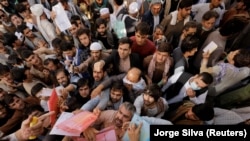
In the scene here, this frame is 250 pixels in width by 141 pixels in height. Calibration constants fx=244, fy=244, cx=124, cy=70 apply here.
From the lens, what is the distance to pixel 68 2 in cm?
412

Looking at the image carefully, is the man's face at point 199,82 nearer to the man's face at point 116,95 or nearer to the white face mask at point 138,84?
the white face mask at point 138,84

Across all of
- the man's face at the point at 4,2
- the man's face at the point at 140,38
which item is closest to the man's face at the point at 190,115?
the man's face at the point at 140,38

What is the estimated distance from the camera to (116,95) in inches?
102

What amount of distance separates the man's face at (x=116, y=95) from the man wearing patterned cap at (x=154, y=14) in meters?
1.53

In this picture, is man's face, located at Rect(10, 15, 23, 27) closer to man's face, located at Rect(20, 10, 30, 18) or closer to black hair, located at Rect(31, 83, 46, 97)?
man's face, located at Rect(20, 10, 30, 18)

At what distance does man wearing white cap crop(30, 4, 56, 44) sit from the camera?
149 inches

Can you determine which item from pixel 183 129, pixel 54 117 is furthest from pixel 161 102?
pixel 54 117

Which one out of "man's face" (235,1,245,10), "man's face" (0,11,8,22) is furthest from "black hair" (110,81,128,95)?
"man's face" (0,11,8,22)

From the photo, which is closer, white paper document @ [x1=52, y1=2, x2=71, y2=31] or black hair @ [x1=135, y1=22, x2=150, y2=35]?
black hair @ [x1=135, y1=22, x2=150, y2=35]

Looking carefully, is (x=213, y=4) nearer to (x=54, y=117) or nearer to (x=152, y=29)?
(x=152, y=29)

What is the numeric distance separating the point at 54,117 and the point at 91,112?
39cm

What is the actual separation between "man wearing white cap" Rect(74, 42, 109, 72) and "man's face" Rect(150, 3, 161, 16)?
41.4 inches

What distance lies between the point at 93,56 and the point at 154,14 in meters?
1.22

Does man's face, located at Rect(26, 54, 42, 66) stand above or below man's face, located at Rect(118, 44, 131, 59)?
below
